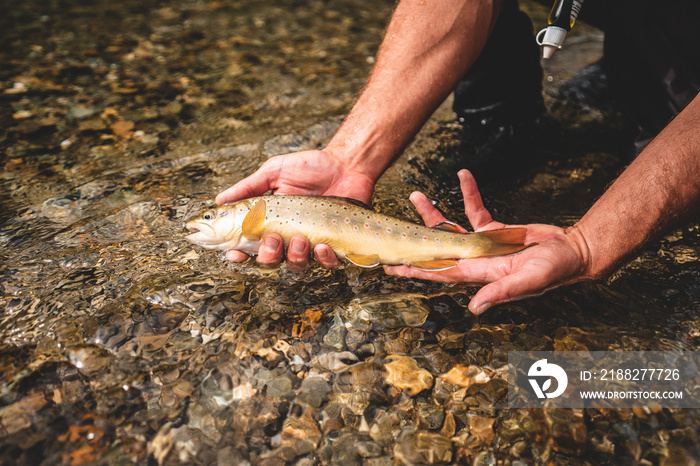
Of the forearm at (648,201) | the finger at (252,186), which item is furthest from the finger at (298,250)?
the forearm at (648,201)

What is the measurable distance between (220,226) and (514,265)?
2.06 m

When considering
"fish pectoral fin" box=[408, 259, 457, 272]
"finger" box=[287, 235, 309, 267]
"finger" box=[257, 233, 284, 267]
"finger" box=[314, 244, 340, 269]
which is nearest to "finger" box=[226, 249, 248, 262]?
"finger" box=[257, 233, 284, 267]

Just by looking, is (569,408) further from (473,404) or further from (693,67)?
(693,67)

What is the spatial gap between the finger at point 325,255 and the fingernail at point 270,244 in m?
0.28

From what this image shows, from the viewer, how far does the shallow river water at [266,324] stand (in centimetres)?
249

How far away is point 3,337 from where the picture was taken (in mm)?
2785

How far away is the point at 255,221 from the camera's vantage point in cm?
321

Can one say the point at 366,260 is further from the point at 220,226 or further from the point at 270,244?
the point at 220,226

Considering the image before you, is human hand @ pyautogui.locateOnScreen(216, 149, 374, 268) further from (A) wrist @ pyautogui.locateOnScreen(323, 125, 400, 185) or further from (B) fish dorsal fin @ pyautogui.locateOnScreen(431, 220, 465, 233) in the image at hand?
(B) fish dorsal fin @ pyautogui.locateOnScreen(431, 220, 465, 233)

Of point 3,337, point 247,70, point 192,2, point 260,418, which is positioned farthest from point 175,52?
point 260,418

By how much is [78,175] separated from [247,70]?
3077 mm

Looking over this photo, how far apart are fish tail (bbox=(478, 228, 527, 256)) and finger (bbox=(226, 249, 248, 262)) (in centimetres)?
176

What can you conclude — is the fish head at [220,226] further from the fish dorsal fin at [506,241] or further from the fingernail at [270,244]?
the fish dorsal fin at [506,241]

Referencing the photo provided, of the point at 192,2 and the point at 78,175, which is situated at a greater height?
the point at 192,2
